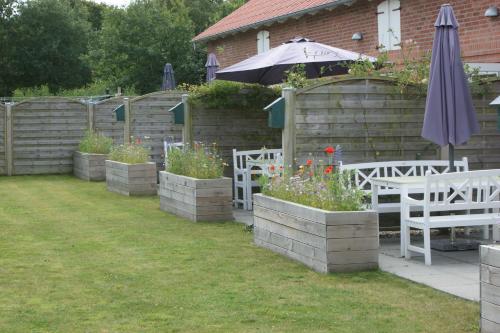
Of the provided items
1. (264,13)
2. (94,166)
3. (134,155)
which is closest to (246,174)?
(134,155)

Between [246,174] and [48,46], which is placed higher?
[48,46]

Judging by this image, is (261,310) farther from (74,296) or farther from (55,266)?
(55,266)

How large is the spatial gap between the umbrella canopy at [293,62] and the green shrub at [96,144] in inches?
276

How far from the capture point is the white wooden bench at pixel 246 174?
13242 millimetres

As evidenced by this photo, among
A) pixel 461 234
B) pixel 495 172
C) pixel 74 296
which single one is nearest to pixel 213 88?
pixel 461 234

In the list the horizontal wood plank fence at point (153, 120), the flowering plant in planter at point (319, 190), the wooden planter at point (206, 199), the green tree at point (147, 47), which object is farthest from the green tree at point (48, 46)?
the flowering plant in planter at point (319, 190)

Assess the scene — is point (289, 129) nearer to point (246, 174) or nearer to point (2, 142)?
point (246, 174)

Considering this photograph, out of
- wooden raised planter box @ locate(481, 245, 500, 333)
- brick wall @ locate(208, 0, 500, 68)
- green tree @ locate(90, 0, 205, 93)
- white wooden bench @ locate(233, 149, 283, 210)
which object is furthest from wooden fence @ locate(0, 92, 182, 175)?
wooden raised planter box @ locate(481, 245, 500, 333)

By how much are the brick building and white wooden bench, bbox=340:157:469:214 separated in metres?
2.50

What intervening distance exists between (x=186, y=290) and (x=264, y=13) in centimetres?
1785

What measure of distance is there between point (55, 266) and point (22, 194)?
8505 mm

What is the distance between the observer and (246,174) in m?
13.2

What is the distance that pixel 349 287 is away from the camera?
723cm

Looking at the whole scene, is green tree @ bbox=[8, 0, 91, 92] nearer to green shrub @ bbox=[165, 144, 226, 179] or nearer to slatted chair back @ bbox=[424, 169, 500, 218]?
green shrub @ bbox=[165, 144, 226, 179]
